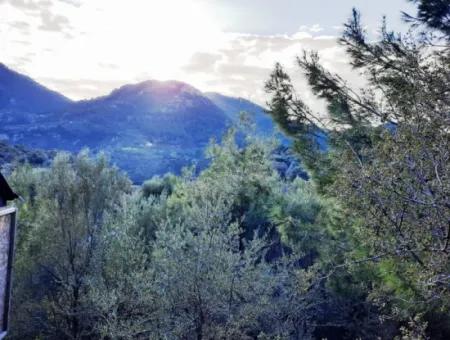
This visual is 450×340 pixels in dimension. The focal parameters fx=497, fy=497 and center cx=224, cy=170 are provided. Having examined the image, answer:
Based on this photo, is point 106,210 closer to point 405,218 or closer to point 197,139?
point 405,218

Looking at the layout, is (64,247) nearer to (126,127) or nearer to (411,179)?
(411,179)

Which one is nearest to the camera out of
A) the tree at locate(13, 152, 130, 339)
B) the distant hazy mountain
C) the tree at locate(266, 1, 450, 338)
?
the tree at locate(266, 1, 450, 338)

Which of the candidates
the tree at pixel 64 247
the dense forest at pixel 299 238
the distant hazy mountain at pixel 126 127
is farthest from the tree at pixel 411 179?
the distant hazy mountain at pixel 126 127

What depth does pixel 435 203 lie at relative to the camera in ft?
16.9

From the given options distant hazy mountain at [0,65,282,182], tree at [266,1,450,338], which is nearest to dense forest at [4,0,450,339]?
tree at [266,1,450,338]

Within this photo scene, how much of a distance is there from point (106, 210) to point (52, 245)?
2.02 m

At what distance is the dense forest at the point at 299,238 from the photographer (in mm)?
5727

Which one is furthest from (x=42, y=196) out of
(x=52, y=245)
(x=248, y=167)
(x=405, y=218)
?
(x=405, y=218)

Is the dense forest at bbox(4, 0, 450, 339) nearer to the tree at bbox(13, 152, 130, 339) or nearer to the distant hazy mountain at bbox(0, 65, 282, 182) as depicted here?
the tree at bbox(13, 152, 130, 339)

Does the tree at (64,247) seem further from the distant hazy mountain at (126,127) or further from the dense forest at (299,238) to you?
the distant hazy mountain at (126,127)

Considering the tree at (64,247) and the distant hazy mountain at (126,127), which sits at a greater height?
the distant hazy mountain at (126,127)

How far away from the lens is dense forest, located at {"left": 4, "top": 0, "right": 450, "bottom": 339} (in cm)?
573

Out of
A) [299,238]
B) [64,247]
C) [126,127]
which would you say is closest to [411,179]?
[299,238]

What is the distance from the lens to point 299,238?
54.6ft
